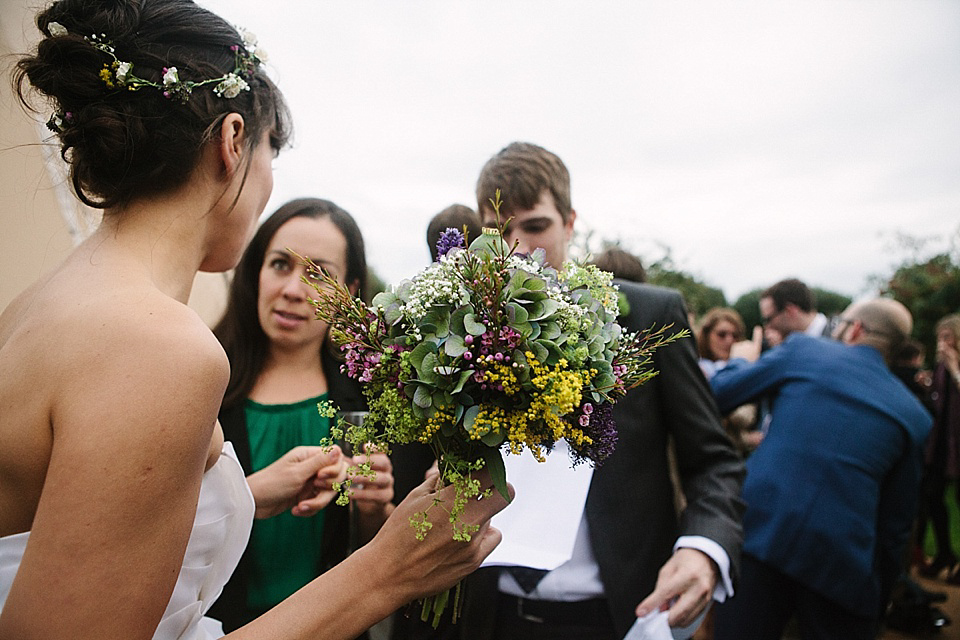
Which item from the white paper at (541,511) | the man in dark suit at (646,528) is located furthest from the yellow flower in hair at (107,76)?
the man in dark suit at (646,528)

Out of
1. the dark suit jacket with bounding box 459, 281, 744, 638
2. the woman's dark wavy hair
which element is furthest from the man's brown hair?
the woman's dark wavy hair

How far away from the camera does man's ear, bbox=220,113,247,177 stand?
1.50 meters

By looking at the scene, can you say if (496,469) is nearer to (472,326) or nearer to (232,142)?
(472,326)

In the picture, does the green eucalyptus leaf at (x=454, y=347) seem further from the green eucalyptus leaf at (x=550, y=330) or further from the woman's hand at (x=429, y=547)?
the woman's hand at (x=429, y=547)

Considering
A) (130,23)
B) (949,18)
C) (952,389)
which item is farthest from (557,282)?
(952,389)

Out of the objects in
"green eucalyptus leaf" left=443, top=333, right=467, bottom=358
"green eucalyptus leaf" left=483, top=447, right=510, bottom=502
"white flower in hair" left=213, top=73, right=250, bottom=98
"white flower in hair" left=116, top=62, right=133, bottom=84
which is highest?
"white flower in hair" left=116, top=62, right=133, bottom=84

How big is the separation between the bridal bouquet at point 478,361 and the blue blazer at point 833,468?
10.9 feet

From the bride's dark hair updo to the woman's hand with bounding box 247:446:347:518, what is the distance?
102 cm

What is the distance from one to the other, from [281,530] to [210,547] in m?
1.01

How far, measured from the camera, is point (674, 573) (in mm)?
2035

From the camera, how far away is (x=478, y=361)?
1229 millimetres

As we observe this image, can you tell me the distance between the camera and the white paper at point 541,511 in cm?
181

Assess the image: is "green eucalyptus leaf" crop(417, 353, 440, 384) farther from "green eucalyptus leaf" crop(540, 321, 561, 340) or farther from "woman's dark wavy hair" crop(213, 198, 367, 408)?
"woman's dark wavy hair" crop(213, 198, 367, 408)

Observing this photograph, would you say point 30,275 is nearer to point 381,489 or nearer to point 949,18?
point 381,489
